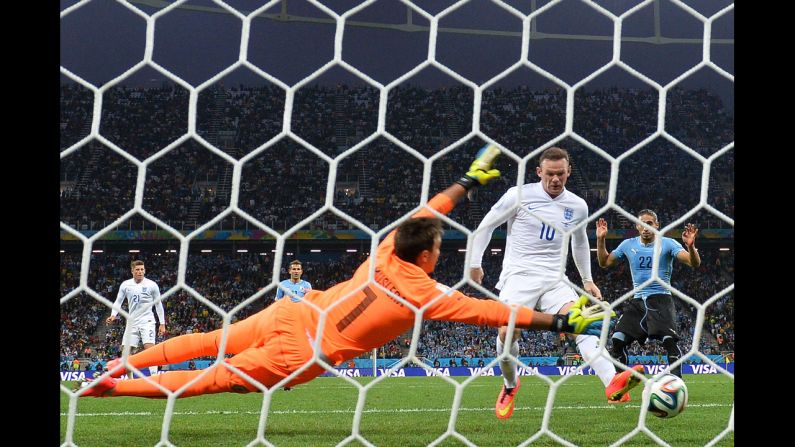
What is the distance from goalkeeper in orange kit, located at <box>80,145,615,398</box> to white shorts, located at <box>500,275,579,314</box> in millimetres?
1287

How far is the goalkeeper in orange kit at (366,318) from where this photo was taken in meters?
2.64

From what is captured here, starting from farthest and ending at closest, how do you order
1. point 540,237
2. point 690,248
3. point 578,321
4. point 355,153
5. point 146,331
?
point 355,153 → point 146,331 → point 540,237 → point 690,248 → point 578,321

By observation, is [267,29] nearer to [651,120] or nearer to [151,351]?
[651,120]

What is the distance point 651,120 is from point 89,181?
40.7ft

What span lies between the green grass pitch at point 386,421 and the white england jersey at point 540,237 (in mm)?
868

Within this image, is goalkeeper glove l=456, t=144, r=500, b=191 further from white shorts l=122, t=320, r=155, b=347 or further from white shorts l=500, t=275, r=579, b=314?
white shorts l=122, t=320, r=155, b=347

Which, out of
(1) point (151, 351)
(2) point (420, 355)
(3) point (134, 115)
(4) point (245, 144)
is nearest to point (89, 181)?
(3) point (134, 115)

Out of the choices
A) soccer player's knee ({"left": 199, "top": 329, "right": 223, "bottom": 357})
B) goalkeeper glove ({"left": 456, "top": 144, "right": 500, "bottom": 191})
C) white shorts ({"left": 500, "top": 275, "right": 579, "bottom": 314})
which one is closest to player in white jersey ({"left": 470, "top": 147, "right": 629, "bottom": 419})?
white shorts ({"left": 500, "top": 275, "right": 579, "bottom": 314})

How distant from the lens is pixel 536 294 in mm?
4238

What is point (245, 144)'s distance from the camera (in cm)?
1669

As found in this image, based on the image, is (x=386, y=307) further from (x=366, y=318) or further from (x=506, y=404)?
(x=506, y=404)

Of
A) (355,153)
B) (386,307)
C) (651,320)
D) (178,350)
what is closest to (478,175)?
(386,307)

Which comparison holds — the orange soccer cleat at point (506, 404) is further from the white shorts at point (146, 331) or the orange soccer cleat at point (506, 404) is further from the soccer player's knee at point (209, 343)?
the white shorts at point (146, 331)

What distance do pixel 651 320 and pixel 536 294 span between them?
43.8 inches
